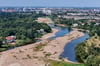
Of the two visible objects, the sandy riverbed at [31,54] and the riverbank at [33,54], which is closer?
the sandy riverbed at [31,54]

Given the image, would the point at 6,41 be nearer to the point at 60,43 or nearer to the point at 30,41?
the point at 30,41

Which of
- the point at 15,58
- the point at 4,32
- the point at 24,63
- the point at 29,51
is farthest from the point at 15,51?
the point at 4,32

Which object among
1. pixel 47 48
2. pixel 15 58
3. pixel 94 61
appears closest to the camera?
pixel 94 61

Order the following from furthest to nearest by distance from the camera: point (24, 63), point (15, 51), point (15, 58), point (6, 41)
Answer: point (6, 41) → point (15, 51) → point (15, 58) → point (24, 63)

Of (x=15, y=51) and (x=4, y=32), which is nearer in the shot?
(x=15, y=51)

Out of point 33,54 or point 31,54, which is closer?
point 33,54

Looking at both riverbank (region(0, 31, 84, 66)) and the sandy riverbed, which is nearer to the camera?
the sandy riverbed

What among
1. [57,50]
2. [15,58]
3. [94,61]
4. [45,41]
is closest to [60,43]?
[45,41]

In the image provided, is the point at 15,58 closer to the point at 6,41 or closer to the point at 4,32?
the point at 6,41
